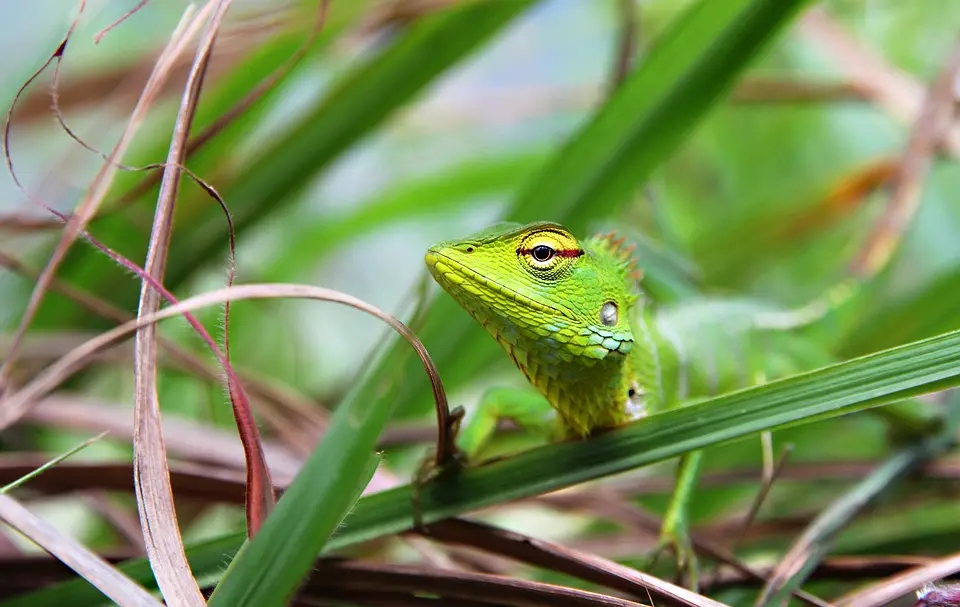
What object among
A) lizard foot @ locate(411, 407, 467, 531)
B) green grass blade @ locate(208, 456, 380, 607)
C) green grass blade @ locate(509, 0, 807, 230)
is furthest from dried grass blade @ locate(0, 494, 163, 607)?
green grass blade @ locate(509, 0, 807, 230)

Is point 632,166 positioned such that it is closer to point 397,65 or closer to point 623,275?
point 623,275

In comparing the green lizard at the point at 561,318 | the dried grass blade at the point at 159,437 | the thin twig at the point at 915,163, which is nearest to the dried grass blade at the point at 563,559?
the green lizard at the point at 561,318

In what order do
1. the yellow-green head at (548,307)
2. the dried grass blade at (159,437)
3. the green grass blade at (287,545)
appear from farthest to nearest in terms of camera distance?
the yellow-green head at (548,307) → the dried grass blade at (159,437) → the green grass blade at (287,545)

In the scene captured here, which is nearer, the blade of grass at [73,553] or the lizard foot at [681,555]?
the blade of grass at [73,553]

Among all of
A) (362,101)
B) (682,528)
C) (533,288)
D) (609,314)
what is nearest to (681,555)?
(682,528)

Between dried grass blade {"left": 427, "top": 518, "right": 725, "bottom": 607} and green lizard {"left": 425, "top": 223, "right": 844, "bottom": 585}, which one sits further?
green lizard {"left": 425, "top": 223, "right": 844, "bottom": 585}

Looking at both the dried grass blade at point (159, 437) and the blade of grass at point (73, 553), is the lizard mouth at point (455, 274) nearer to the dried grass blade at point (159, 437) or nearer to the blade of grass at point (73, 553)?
the dried grass blade at point (159, 437)

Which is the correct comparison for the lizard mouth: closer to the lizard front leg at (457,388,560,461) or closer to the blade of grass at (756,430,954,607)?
the lizard front leg at (457,388,560,461)

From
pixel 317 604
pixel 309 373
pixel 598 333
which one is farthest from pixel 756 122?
pixel 317 604
